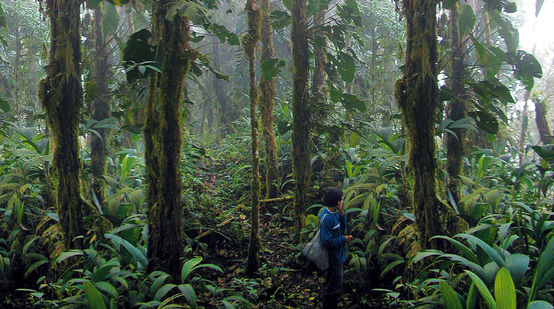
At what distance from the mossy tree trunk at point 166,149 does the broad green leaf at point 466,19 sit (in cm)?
358

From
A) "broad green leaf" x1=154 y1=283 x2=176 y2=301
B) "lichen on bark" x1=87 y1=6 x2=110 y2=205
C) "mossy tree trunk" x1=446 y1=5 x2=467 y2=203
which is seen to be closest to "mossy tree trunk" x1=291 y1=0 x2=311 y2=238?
"mossy tree trunk" x1=446 y1=5 x2=467 y2=203

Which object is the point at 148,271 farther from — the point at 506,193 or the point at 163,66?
the point at 506,193

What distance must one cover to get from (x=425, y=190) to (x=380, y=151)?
1231mm

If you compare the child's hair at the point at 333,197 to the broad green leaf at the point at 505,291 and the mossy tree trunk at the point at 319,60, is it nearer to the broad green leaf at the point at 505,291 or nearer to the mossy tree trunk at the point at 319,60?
the broad green leaf at the point at 505,291

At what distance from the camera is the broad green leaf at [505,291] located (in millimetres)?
2418

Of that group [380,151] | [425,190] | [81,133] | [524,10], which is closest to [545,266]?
[425,190]

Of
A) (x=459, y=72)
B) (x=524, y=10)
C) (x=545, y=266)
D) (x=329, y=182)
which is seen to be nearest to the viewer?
(x=545, y=266)

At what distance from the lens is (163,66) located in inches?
154

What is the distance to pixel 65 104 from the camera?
4180mm

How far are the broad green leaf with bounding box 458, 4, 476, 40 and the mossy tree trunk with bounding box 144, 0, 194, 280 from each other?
11.8 ft

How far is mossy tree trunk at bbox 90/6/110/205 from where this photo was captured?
213 inches

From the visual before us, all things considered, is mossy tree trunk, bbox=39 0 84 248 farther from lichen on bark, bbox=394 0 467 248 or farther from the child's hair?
lichen on bark, bbox=394 0 467 248

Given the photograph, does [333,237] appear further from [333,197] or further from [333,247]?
[333,197]

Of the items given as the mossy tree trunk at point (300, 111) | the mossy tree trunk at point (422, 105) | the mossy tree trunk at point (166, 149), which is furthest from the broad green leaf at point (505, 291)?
the mossy tree trunk at point (300, 111)
